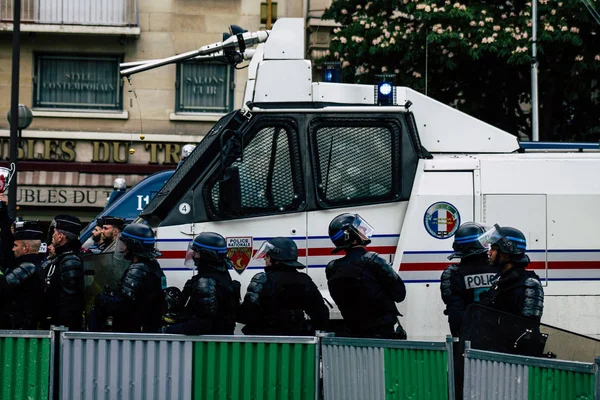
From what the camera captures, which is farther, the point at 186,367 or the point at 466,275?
the point at 466,275

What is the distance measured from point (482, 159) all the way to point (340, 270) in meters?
1.94

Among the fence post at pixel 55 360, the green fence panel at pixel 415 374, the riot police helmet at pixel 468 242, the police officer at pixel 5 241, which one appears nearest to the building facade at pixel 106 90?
the police officer at pixel 5 241

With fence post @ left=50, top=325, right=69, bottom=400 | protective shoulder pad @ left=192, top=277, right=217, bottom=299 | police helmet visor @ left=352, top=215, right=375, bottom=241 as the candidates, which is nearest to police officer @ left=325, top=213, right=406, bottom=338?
police helmet visor @ left=352, top=215, right=375, bottom=241

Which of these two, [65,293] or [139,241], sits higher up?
[139,241]

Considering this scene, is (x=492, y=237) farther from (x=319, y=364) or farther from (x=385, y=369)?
(x=319, y=364)

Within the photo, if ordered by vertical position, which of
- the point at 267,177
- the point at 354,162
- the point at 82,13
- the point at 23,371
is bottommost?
the point at 23,371

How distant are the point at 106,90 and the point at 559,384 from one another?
18.9m

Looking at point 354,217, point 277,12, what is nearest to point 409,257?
point 354,217

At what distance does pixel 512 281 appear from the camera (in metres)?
8.02

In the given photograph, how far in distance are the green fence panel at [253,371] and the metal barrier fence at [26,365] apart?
3.14 ft

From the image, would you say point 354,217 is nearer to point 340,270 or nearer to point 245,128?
point 340,270

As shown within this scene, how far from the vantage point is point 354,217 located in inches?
352

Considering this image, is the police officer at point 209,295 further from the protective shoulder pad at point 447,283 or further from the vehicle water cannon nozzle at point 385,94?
the vehicle water cannon nozzle at point 385,94

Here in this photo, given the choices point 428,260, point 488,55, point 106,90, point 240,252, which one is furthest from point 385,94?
point 106,90
